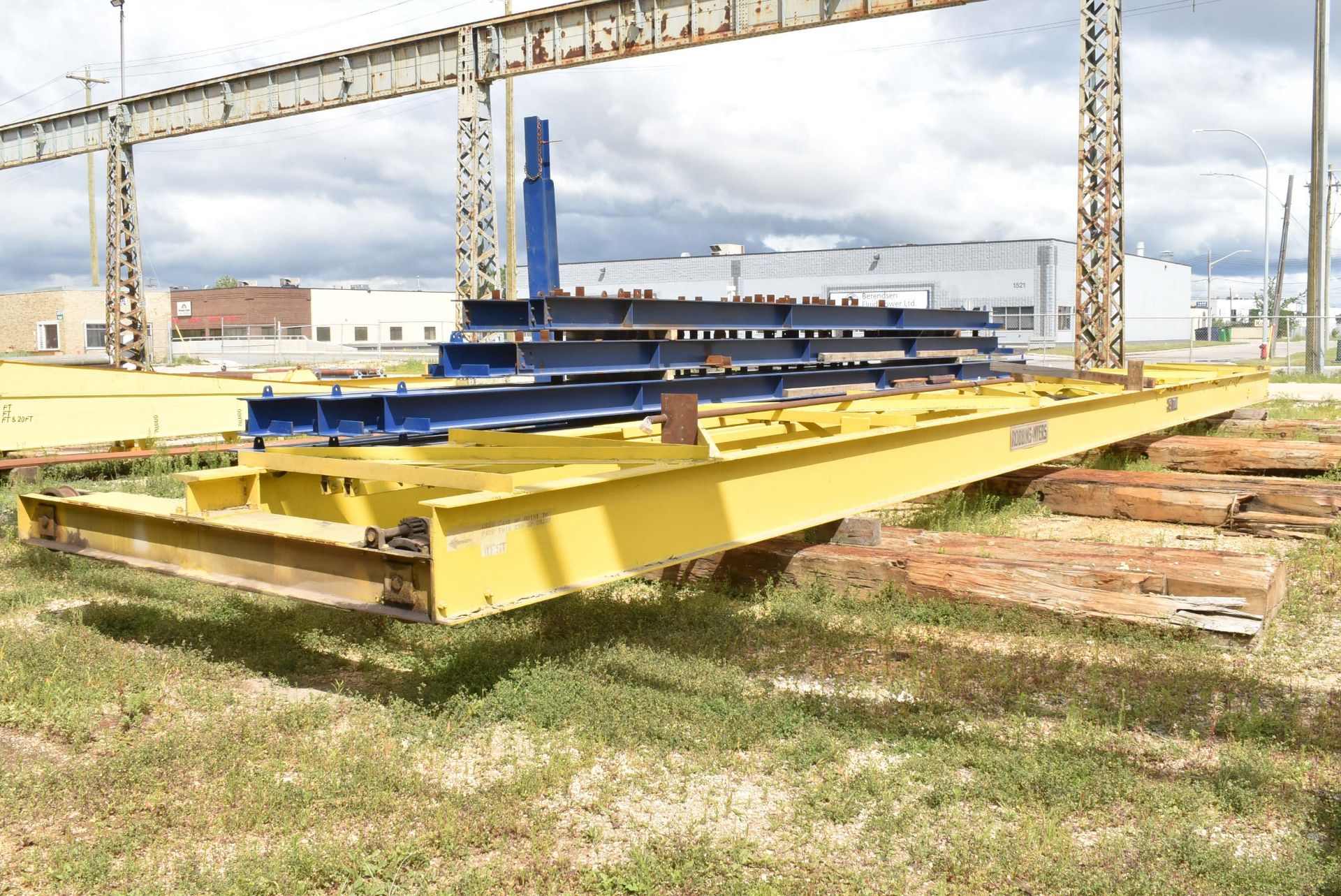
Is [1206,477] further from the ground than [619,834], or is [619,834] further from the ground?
[1206,477]

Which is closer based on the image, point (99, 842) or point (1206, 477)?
point (99, 842)

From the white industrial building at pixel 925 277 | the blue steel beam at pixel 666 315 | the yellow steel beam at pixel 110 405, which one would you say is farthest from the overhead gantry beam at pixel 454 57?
the white industrial building at pixel 925 277

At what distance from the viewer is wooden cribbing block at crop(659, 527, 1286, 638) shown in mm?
5125

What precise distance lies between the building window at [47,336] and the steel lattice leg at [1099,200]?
47.6 m

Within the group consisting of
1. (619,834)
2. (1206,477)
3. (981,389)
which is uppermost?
(981,389)

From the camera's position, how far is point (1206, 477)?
8.23 metres

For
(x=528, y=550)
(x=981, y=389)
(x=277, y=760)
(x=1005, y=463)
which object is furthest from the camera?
(x=981, y=389)

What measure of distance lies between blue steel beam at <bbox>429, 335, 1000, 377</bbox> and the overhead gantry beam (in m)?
4.76

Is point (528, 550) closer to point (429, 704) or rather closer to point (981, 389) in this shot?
point (429, 704)

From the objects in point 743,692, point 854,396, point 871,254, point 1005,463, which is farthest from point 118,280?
point 871,254

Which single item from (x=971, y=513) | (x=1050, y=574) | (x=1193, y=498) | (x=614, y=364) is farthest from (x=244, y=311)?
(x=1050, y=574)

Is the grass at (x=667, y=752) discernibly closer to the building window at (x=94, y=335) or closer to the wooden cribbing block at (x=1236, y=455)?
the wooden cribbing block at (x=1236, y=455)

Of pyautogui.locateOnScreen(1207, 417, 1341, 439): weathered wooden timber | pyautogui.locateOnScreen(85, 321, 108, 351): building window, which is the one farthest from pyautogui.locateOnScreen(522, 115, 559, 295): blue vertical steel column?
pyautogui.locateOnScreen(85, 321, 108, 351): building window

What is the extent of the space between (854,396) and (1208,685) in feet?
14.3
